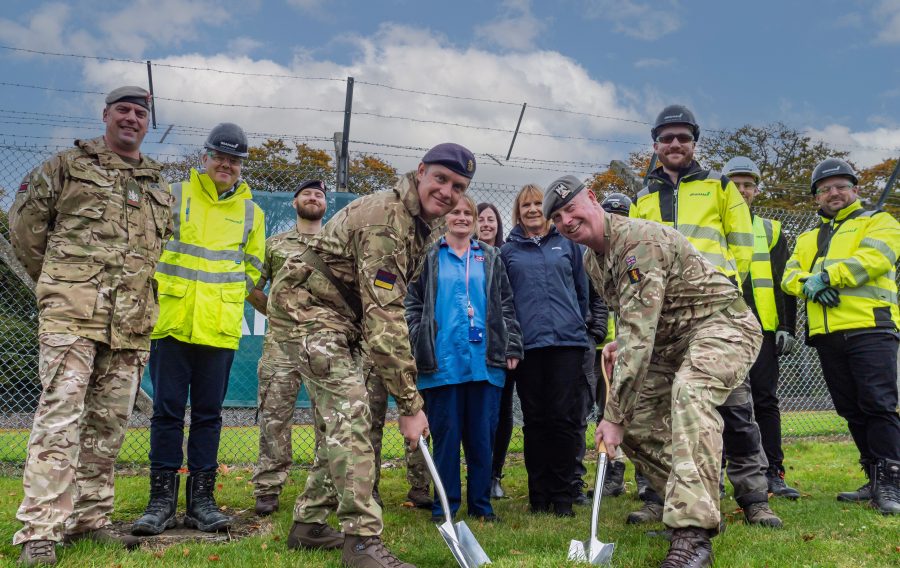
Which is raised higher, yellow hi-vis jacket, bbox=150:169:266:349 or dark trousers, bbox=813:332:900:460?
yellow hi-vis jacket, bbox=150:169:266:349

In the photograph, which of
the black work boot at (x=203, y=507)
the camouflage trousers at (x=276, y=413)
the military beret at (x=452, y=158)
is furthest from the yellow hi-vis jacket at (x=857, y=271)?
the black work boot at (x=203, y=507)

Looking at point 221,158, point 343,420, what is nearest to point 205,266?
point 221,158

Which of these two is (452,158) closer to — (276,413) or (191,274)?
(191,274)

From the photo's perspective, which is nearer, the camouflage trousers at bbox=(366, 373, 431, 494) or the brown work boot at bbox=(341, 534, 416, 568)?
the brown work boot at bbox=(341, 534, 416, 568)

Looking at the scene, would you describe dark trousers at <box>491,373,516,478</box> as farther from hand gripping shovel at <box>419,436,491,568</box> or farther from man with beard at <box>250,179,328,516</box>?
hand gripping shovel at <box>419,436,491,568</box>

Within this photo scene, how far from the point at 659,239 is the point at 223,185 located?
2829mm

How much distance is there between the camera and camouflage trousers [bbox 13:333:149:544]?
347 cm

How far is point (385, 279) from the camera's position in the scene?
11.0 ft

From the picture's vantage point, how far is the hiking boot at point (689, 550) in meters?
3.22

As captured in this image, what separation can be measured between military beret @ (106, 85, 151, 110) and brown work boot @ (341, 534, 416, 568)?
262 centimetres

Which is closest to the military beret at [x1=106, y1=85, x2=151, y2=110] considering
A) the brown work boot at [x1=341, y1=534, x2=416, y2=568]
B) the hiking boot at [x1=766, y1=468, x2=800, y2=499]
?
the brown work boot at [x1=341, y1=534, x2=416, y2=568]

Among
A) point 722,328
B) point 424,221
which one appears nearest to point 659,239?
point 722,328

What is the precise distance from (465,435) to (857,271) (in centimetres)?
310

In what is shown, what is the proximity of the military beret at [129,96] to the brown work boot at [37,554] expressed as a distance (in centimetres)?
230
